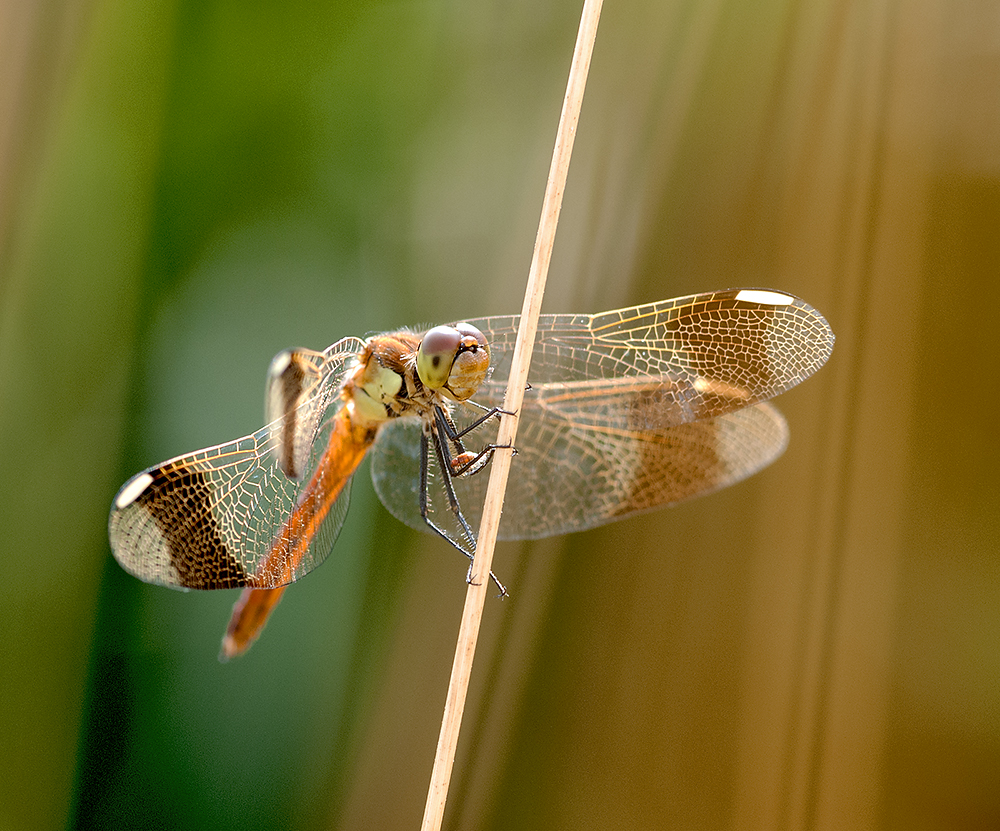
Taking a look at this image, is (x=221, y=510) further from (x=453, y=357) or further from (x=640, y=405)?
(x=640, y=405)

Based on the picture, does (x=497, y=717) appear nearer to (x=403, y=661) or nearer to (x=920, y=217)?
(x=403, y=661)

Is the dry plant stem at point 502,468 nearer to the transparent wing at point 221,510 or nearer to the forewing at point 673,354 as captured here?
the forewing at point 673,354

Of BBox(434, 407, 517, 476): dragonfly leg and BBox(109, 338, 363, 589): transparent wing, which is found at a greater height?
BBox(434, 407, 517, 476): dragonfly leg

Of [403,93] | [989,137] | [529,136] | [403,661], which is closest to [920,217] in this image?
[989,137]

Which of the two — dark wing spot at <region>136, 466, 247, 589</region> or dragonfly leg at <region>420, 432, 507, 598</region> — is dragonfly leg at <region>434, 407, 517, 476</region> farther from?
dark wing spot at <region>136, 466, 247, 589</region>

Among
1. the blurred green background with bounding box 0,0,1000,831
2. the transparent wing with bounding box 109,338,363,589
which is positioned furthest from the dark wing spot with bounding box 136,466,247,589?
the blurred green background with bounding box 0,0,1000,831

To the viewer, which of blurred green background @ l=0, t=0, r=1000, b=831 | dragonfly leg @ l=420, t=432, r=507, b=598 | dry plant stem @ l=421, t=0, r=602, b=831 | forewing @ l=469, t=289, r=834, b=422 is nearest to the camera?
dry plant stem @ l=421, t=0, r=602, b=831
